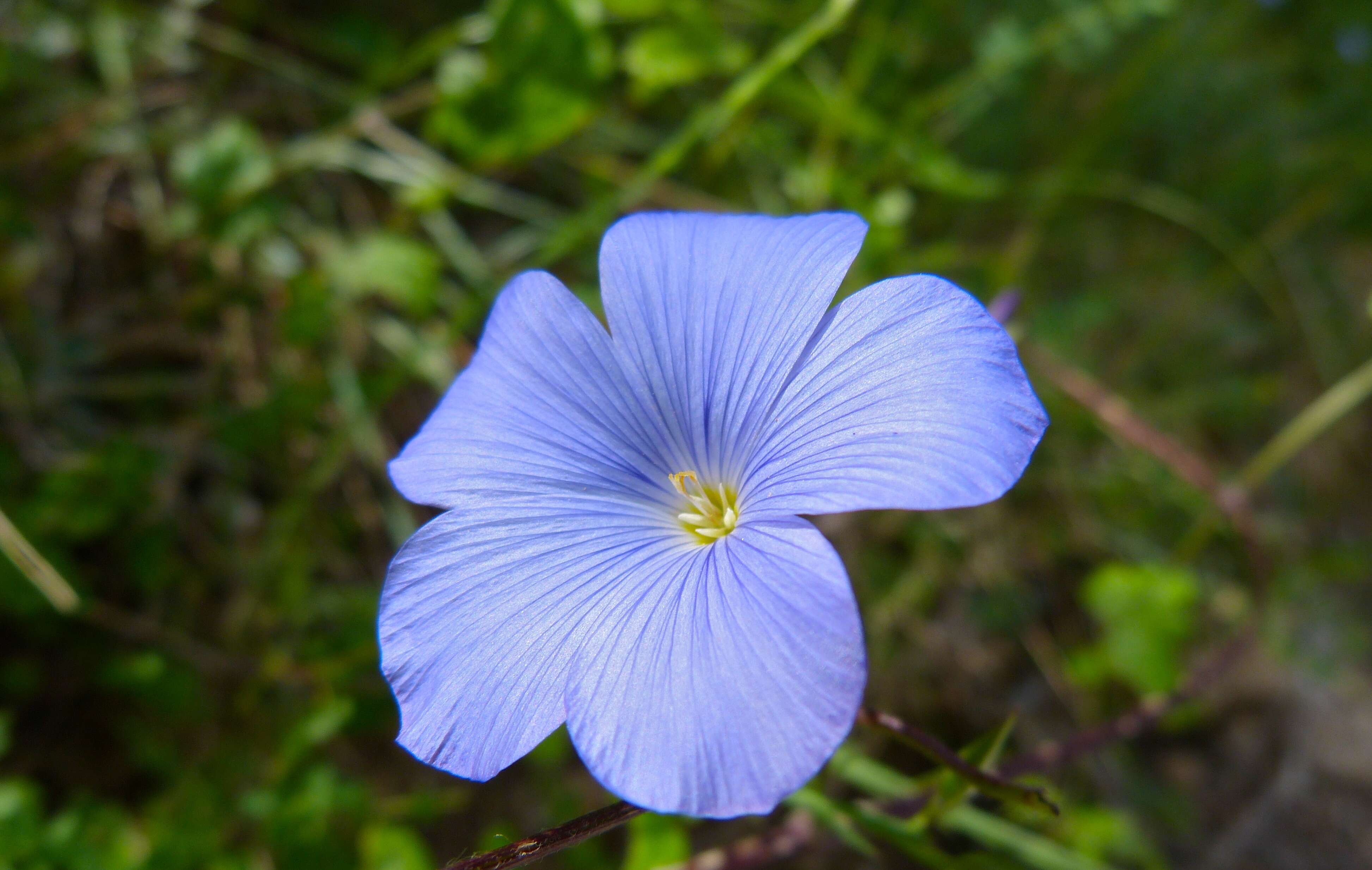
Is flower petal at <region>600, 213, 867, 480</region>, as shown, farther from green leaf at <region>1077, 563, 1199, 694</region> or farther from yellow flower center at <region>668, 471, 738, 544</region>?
green leaf at <region>1077, 563, 1199, 694</region>

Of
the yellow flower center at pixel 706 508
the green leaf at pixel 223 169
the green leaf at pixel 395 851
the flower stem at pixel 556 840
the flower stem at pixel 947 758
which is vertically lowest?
the green leaf at pixel 395 851

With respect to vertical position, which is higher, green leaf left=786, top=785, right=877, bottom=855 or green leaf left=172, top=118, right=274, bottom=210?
green leaf left=172, top=118, right=274, bottom=210

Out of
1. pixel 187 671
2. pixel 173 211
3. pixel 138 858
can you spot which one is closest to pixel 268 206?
pixel 173 211

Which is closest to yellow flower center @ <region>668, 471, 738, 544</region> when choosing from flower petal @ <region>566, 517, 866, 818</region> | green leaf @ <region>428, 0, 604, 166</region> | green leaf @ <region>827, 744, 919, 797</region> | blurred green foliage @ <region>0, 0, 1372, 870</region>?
flower petal @ <region>566, 517, 866, 818</region>

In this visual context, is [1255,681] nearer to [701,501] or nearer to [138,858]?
[701,501]

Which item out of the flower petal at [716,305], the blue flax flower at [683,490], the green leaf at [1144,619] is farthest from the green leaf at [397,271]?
the green leaf at [1144,619]

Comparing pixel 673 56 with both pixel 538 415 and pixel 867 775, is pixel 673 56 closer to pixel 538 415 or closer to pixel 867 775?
pixel 538 415

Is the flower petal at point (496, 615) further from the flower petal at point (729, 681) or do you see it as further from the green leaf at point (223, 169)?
the green leaf at point (223, 169)
